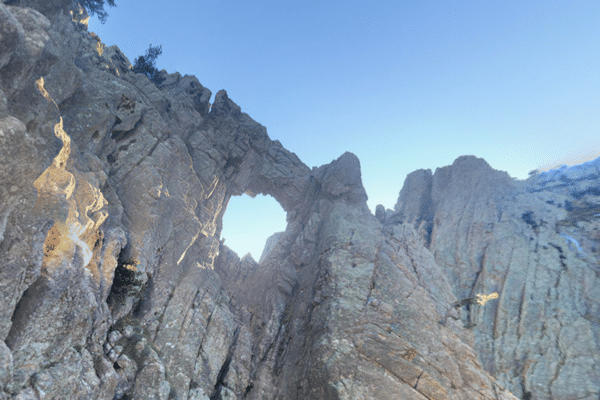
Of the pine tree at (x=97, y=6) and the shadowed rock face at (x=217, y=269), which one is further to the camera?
the pine tree at (x=97, y=6)

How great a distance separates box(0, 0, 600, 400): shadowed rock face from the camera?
18203 millimetres

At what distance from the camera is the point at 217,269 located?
161 feet

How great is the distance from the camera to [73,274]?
19.8 meters

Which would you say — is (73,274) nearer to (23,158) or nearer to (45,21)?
(23,158)

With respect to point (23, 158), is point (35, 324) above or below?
below

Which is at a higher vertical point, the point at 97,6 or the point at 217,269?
the point at 97,6

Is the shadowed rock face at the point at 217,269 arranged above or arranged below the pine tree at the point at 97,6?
below

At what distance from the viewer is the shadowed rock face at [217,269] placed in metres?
18.2

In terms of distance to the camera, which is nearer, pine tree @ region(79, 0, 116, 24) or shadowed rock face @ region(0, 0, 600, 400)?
shadowed rock face @ region(0, 0, 600, 400)

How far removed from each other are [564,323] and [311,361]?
33.5m

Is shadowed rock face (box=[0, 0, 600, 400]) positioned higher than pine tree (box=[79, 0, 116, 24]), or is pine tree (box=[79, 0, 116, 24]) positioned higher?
pine tree (box=[79, 0, 116, 24])

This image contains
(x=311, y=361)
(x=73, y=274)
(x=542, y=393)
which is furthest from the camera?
(x=542, y=393)

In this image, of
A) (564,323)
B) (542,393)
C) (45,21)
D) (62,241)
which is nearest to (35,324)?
(62,241)

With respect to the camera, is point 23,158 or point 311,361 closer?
point 23,158
